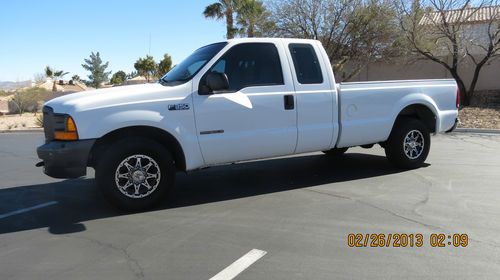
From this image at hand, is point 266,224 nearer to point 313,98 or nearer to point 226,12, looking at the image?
point 313,98

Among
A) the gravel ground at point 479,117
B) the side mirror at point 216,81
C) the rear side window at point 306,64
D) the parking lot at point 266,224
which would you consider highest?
the rear side window at point 306,64

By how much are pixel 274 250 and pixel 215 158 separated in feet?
6.21

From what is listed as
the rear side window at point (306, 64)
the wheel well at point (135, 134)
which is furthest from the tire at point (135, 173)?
the rear side window at point (306, 64)

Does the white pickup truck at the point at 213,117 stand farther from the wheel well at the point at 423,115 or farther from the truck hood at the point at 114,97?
the wheel well at the point at 423,115

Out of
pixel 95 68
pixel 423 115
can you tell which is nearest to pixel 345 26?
pixel 423 115

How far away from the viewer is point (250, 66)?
19.7ft

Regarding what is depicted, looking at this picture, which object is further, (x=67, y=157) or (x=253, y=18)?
(x=253, y=18)

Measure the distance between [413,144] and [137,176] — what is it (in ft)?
14.8

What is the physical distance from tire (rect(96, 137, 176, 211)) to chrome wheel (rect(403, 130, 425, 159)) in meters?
3.89

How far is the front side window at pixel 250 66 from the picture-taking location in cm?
582

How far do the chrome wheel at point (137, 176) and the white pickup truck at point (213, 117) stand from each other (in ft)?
0.04

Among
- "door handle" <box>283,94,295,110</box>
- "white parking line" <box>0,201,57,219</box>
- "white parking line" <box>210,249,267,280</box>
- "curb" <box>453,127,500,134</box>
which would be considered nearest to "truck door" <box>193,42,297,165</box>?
"door handle" <box>283,94,295,110</box>

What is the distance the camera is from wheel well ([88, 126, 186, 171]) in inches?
210
